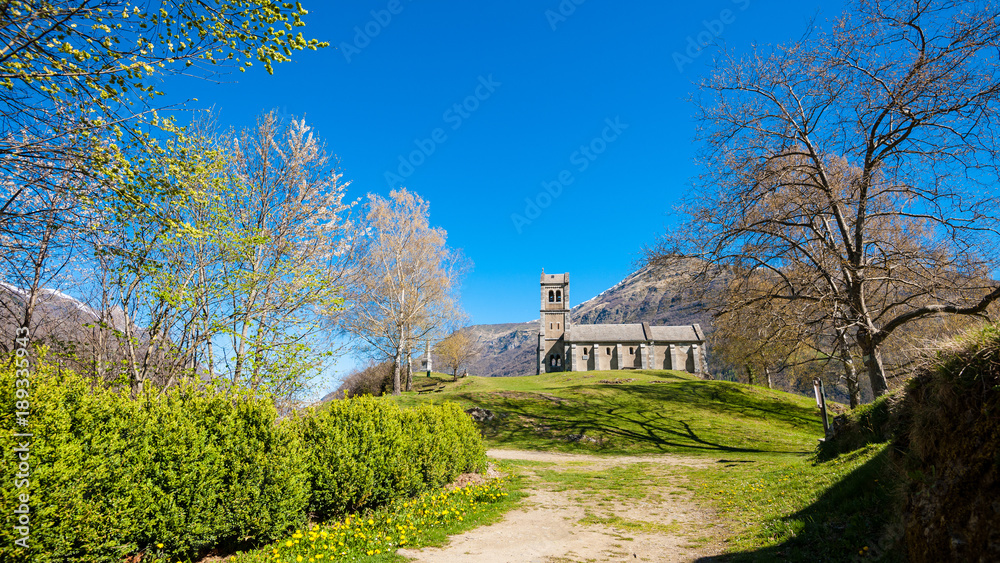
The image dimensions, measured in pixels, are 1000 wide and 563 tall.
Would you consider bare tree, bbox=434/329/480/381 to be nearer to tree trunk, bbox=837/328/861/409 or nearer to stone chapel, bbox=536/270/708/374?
stone chapel, bbox=536/270/708/374

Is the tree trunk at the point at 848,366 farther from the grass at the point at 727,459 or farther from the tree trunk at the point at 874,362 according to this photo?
the grass at the point at 727,459

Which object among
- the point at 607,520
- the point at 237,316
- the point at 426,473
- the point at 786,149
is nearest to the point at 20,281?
the point at 237,316

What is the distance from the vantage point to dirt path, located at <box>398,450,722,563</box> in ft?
19.6

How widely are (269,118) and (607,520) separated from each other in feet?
46.9

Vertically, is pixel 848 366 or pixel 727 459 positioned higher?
pixel 848 366

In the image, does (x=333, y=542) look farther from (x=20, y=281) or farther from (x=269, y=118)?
(x=269, y=118)

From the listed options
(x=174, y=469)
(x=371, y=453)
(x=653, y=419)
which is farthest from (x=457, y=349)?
(x=174, y=469)

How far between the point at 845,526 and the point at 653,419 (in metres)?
20.6

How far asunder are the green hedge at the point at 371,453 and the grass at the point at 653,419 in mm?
10630

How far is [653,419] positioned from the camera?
24.8 m

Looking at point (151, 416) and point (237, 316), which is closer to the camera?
point (151, 416)

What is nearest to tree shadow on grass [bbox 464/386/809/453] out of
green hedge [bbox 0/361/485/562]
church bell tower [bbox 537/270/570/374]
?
green hedge [bbox 0/361/485/562]

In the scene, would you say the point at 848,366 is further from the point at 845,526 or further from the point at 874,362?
the point at 845,526

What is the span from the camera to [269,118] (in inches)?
511
